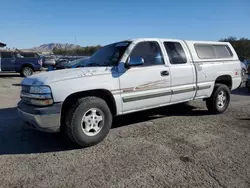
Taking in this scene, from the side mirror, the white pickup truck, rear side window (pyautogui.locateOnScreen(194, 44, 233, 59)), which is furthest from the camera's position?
rear side window (pyautogui.locateOnScreen(194, 44, 233, 59))

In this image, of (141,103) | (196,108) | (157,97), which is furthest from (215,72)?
(141,103)

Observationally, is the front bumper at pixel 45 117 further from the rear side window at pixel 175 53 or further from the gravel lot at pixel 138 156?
the rear side window at pixel 175 53

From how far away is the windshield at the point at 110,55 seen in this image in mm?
4512

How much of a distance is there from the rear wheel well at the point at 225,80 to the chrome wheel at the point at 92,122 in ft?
11.6

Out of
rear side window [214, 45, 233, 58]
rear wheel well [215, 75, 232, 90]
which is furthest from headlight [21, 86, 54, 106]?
rear side window [214, 45, 233, 58]

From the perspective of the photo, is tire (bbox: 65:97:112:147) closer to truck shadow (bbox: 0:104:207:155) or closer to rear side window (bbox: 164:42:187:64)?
truck shadow (bbox: 0:104:207:155)

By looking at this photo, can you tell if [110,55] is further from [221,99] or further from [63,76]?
[221,99]

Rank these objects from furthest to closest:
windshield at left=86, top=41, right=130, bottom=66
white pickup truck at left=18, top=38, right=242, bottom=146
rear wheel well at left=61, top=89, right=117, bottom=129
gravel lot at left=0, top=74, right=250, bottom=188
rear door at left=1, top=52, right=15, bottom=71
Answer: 1. rear door at left=1, top=52, right=15, bottom=71
2. windshield at left=86, top=41, right=130, bottom=66
3. rear wheel well at left=61, top=89, right=117, bottom=129
4. white pickup truck at left=18, top=38, right=242, bottom=146
5. gravel lot at left=0, top=74, right=250, bottom=188

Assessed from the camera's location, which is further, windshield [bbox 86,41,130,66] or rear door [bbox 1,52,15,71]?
rear door [bbox 1,52,15,71]

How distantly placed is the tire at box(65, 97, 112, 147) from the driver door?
49 centimetres

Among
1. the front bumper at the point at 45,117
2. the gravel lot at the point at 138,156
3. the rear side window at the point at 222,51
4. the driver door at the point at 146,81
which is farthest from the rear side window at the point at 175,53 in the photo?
the front bumper at the point at 45,117

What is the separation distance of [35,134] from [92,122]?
4.89 ft

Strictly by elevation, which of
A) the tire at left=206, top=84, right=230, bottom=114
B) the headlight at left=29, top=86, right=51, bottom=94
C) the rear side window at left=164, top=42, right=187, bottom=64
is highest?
the rear side window at left=164, top=42, right=187, bottom=64

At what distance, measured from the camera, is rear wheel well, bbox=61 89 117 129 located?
12.8 feet
